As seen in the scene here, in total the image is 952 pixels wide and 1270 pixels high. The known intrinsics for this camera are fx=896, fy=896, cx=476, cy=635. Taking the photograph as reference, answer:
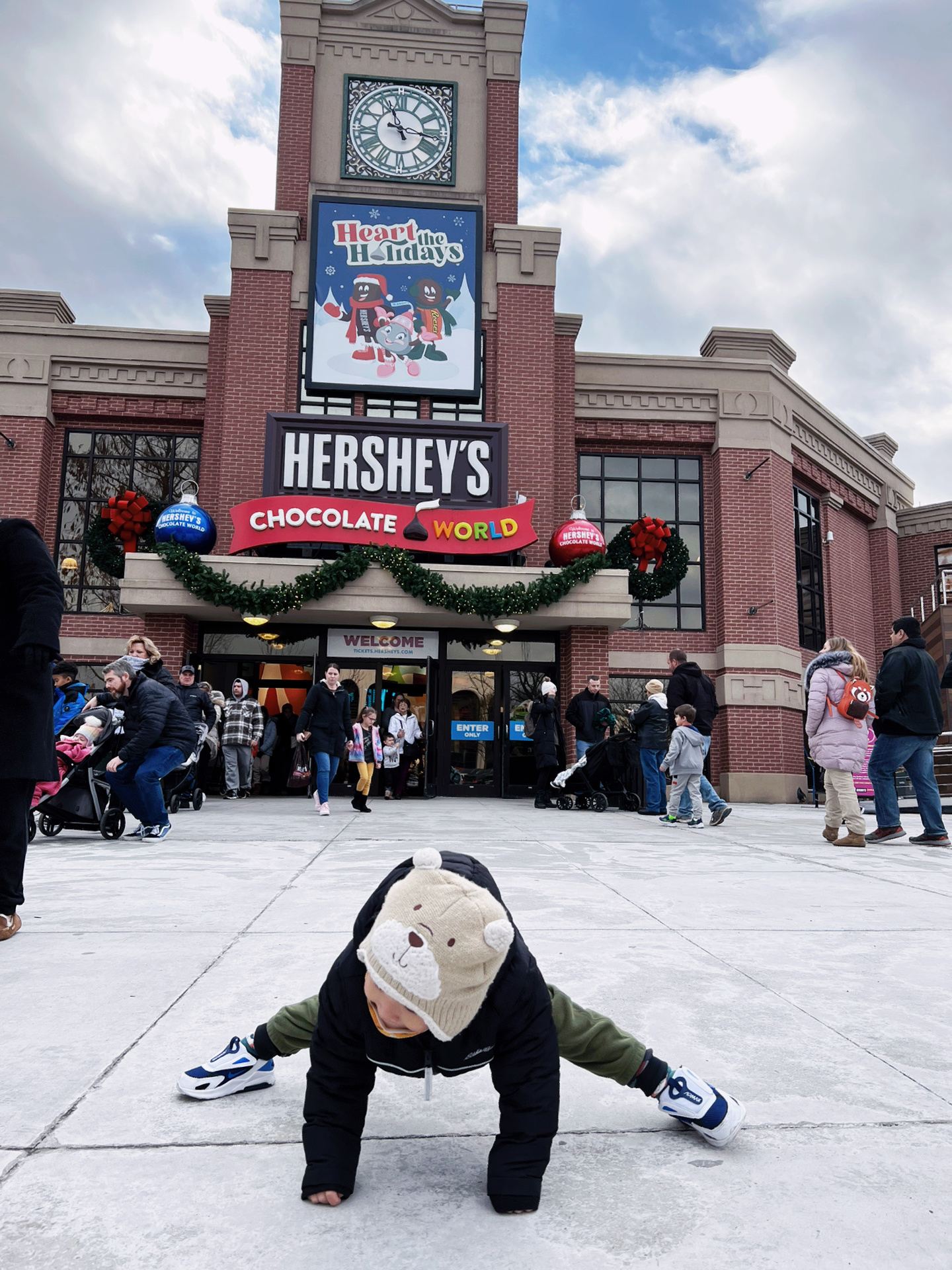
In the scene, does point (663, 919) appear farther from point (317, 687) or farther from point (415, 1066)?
point (317, 687)

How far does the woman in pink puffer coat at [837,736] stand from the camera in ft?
27.6

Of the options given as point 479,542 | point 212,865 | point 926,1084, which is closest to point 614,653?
point 479,542

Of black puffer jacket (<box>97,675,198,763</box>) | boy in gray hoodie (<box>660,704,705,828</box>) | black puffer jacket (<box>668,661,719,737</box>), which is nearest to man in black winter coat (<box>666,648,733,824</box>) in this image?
black puffer jacket (<box>668,661,719,737</box>)

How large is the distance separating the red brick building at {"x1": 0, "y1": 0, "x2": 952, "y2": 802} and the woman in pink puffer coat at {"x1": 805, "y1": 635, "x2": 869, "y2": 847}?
7.13m

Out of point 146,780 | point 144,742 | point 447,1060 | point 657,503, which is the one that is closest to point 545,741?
point 146,780

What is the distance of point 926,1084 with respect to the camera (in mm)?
2430

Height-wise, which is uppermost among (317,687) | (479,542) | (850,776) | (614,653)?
(479,542)

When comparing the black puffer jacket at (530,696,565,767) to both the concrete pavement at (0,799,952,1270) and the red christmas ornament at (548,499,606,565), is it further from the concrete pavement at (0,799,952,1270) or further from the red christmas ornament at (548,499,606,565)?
the concrete pavement at (0,799,952,1270)

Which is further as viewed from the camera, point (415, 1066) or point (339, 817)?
point (339, 817)

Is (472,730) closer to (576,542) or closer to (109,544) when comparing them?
(576,542)

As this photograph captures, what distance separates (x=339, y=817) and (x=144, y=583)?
636cm

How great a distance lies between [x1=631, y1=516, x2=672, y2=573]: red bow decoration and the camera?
17.3 metres

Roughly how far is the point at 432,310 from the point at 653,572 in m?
6.73

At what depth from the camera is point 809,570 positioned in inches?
812
